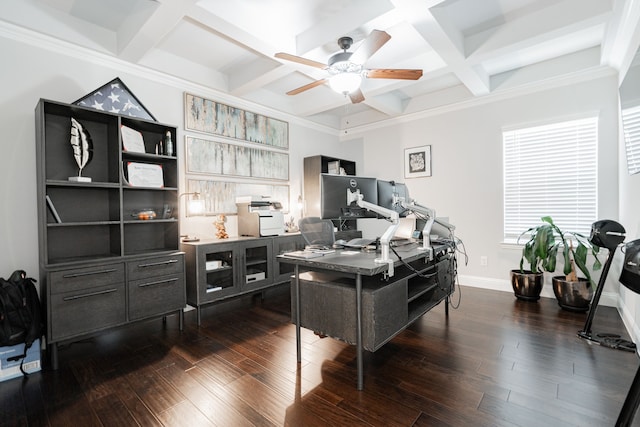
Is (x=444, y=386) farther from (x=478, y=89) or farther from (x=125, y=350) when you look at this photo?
(x=478, y=89)

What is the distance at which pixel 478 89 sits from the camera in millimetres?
3848

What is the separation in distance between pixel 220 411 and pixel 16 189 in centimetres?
249

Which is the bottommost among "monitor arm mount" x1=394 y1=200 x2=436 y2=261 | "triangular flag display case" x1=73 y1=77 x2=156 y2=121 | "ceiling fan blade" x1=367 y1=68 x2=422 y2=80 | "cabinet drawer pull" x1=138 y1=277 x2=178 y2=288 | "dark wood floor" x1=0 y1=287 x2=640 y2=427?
"dark wood floor" x1=0 y1=287 x2=640 y2=427

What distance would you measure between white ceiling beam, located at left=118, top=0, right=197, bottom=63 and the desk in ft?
6.83

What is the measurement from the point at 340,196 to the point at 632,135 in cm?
235

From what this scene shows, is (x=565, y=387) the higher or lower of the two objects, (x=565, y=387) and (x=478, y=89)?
the lower

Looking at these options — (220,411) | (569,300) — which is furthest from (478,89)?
(220,411)

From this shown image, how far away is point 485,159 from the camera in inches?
162

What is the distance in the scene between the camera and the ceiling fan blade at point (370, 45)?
2.20 metres

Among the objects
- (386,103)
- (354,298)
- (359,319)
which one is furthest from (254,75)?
(359,319)

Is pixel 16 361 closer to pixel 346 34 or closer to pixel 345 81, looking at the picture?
pixel 345 81

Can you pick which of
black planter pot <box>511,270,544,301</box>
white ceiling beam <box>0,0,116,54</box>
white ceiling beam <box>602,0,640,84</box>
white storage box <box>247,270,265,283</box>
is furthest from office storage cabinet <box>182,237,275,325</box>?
white ceiling beam <box>602,0,640,84</box>

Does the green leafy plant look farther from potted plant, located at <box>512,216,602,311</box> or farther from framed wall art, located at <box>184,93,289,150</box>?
framed wall art, located at <box>184,93,289,150</box>

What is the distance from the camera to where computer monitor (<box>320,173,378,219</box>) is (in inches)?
83.7
